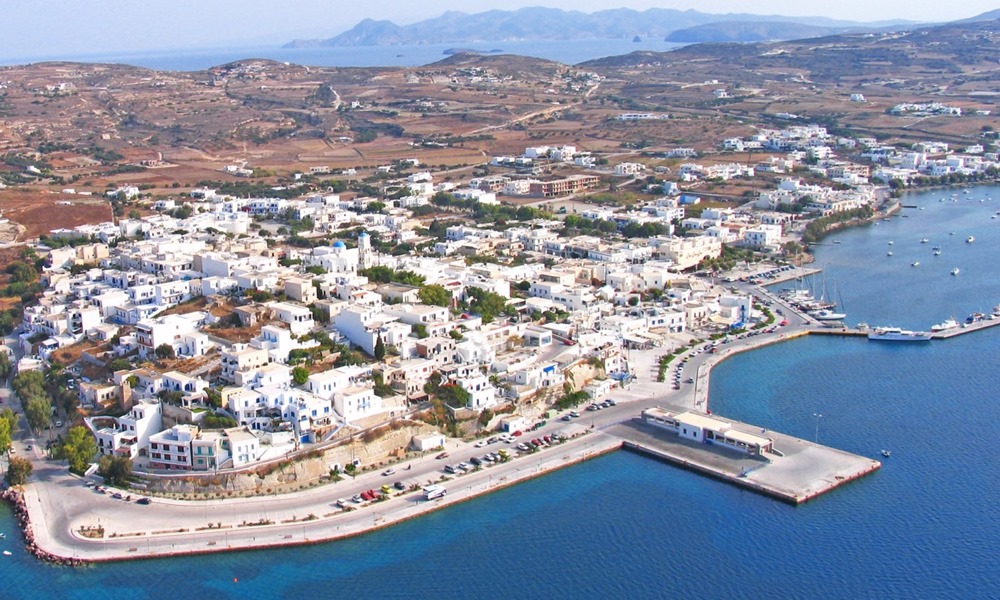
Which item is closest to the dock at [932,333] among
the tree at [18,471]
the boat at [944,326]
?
the boat at [944,326]

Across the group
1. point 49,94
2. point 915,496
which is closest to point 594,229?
point 915,496

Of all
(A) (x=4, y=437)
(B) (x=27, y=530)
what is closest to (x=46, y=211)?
(A) (x=4, y=437)

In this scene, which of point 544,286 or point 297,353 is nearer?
point 297,353

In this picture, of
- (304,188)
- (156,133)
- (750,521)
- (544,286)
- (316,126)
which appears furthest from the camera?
(316,126)

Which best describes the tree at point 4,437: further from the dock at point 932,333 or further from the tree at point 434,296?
the dock at point 932,333

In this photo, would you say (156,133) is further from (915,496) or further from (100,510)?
(915,496)
